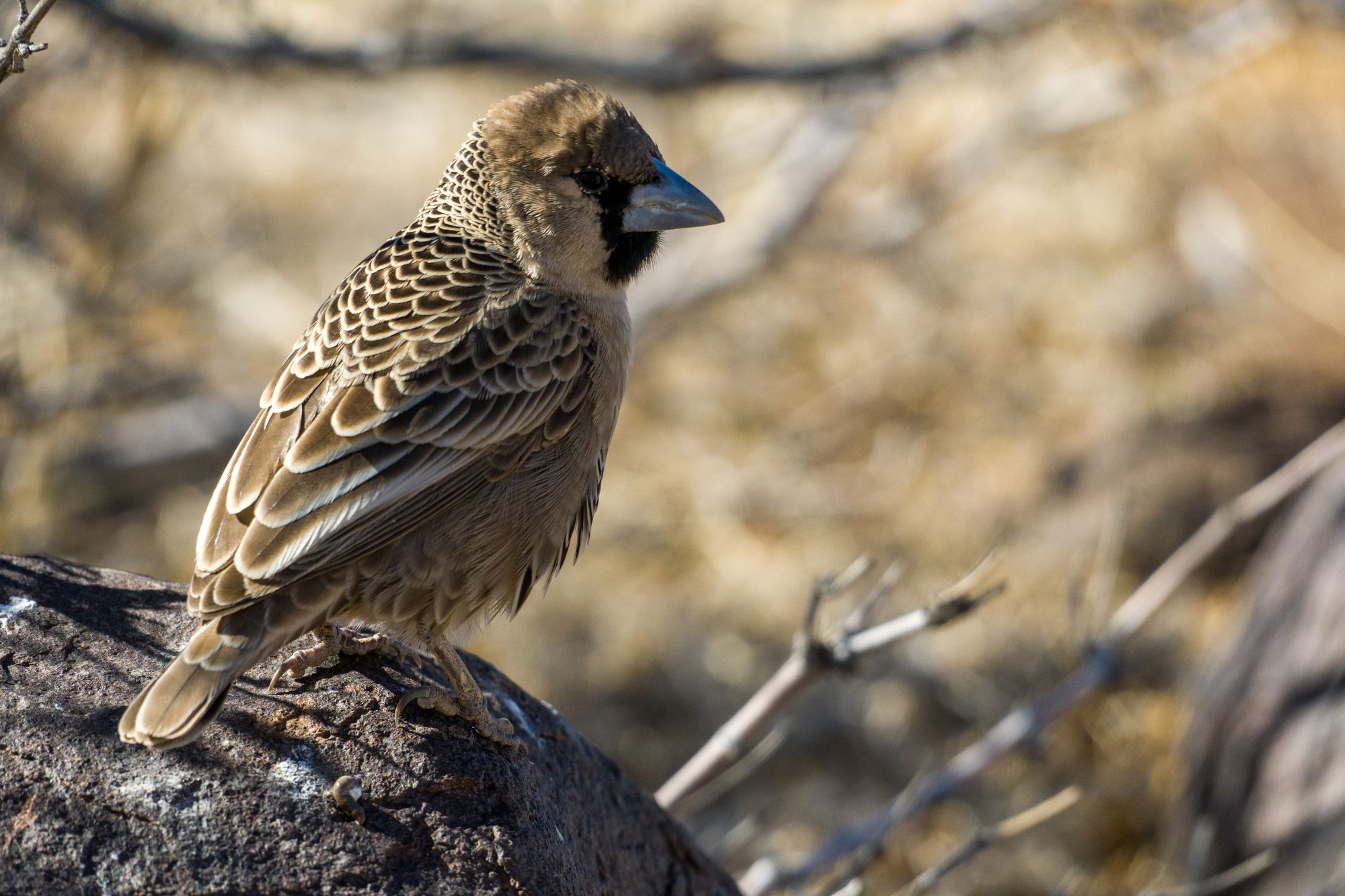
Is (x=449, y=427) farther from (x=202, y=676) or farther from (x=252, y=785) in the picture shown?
(x=252, y=785)

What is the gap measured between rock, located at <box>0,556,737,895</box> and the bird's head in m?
1.25

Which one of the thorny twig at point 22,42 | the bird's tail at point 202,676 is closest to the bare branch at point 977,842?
the bird's tail at point 202,676

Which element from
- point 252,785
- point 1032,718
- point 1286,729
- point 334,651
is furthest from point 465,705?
point 1286,729

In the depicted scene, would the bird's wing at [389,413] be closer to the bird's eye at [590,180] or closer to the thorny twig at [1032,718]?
the bird's eye at [590,180]

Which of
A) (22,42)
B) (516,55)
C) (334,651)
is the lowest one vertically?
(334,651)

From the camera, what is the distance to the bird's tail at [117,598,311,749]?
2688 mm

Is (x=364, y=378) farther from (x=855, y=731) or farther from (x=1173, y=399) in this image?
(x=1173, y=399)

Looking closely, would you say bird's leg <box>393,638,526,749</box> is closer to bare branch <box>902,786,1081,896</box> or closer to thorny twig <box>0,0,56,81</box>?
bare branch <box>902,786,1081,896</box>

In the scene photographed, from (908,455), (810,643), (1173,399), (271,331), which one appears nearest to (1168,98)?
(1173,399)

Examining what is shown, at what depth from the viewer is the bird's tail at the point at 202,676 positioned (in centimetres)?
269

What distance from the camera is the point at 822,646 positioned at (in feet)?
12.9

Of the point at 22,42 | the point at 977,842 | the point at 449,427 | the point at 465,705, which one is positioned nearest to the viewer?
the point at 22,42

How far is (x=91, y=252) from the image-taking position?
7.48 m

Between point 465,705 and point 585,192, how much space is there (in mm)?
1534
